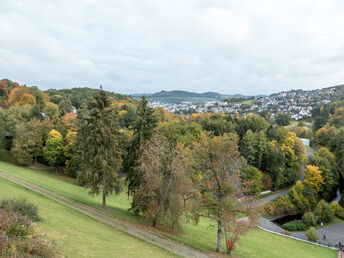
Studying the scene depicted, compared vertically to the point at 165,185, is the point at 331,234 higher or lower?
lower

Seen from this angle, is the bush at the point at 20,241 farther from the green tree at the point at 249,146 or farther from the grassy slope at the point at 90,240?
the green tree at the point at 249,146

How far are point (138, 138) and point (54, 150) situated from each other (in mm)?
28198

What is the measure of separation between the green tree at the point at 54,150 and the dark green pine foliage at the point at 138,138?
26.4 meters

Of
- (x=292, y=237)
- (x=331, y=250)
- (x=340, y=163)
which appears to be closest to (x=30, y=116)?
(x=292, y=237)

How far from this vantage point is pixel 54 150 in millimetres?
44562

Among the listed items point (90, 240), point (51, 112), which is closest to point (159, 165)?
point (90, 240)

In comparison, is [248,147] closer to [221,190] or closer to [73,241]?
[221,190]

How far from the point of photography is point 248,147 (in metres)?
53.2

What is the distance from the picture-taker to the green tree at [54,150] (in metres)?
44.5

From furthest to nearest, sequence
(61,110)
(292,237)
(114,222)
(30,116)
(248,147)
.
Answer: (61,110) < (30,116) < (248,147) < (292,237) < (114,222)

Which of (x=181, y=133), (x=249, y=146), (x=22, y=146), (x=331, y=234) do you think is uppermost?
(x=181, y=133)

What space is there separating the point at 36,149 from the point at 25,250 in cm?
4360

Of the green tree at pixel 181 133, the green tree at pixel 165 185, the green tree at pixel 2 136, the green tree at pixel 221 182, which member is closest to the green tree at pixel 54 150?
the green tree at pixel 2 136

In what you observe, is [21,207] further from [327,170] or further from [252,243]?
[327,170]
